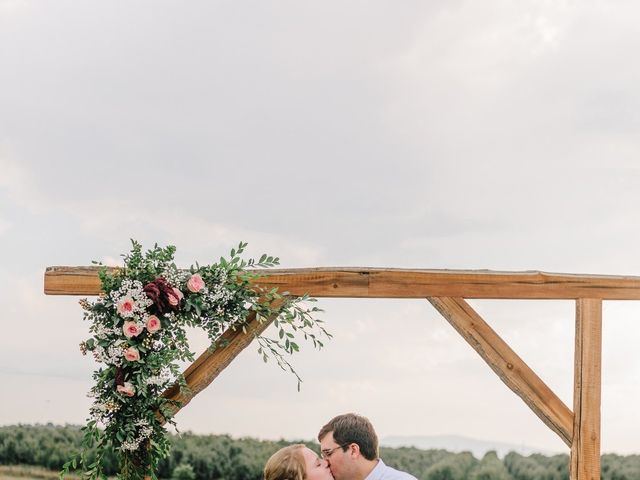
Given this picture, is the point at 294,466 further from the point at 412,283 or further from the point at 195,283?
the point at 412,283

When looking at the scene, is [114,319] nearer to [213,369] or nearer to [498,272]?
[213,369]

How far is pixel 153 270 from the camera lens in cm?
448

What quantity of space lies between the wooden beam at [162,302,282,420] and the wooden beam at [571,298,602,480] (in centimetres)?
180

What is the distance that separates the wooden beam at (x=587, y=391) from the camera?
4910 mm

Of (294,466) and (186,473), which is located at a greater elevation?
(294,466)

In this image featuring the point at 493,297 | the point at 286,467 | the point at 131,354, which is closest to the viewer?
the point at 286,467

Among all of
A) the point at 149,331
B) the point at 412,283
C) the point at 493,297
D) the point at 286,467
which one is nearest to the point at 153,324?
the point at 149,331

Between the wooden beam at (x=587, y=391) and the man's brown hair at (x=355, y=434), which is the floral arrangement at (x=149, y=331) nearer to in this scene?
the man's brown hair at (x=355, y=434)

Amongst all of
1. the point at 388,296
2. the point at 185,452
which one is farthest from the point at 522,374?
the point at 185,452

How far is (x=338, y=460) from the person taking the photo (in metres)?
4.20

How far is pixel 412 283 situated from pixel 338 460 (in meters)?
1.07

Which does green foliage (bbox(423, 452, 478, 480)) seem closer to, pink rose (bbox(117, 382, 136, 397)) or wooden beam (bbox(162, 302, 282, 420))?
wooden beam (bbox(162, 302, 282, 420))

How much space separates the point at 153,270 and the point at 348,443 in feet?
4.38

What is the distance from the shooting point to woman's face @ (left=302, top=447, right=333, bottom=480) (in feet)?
12.4
